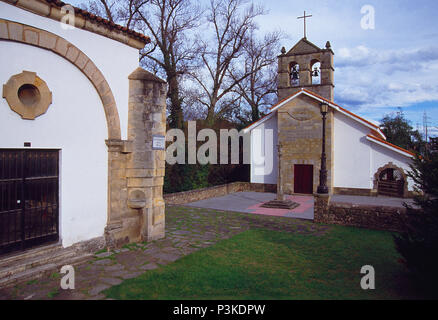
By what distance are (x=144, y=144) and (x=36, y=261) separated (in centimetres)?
339

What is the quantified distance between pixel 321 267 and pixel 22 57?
7.10 meters

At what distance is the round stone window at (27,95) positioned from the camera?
18.9 feet

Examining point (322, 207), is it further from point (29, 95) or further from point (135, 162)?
point (29, 95)

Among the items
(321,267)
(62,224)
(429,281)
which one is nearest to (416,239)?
(429,281)

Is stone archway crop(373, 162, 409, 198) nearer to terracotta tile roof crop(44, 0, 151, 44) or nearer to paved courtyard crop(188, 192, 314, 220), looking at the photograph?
paved courtyard crop(188, 192, 314, 220)

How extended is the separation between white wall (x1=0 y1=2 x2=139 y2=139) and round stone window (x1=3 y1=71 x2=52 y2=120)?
1042mm

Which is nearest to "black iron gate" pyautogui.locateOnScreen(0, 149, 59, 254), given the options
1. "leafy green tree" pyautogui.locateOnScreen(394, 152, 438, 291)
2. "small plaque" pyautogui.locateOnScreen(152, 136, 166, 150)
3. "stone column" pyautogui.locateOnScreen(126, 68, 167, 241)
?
"stone column" pyautogui.locateOnScreen(126, 68, 167, 241)

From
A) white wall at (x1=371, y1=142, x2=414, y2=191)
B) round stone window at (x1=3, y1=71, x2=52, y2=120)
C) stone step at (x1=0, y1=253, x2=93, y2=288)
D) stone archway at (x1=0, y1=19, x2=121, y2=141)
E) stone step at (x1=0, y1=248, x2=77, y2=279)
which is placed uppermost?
stone archway at (x1=0, y1=19, x2=121, y2=141)

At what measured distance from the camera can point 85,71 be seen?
702 centimetres

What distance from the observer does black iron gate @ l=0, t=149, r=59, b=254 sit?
582cm

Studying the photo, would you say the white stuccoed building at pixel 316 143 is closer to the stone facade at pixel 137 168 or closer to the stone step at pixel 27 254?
the stone facade at pixel 137 168

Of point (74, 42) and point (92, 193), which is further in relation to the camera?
point (92, 193)

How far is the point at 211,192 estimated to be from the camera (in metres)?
18.4
